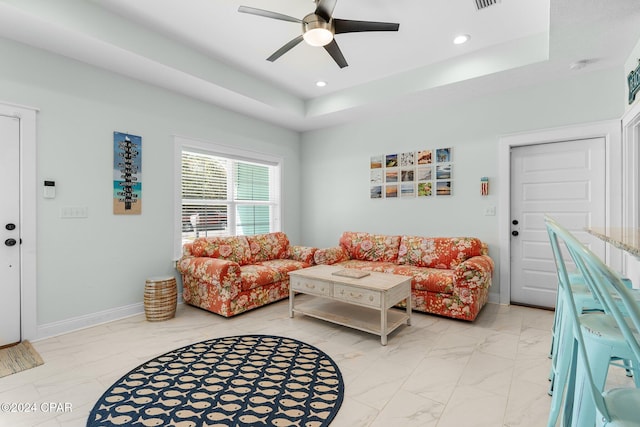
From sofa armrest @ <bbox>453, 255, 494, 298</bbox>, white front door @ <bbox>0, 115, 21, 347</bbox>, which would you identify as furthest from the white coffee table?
white front door @ <bbox>0, 115, 21, 347</bbox>

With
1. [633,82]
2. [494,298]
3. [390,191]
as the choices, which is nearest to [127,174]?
[390,191]

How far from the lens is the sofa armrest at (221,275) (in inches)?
132

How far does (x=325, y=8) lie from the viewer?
7.68 feet

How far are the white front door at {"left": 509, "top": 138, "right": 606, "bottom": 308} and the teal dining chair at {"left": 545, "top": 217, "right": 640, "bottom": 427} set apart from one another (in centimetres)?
248

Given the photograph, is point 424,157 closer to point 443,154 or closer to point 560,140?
point 443,154

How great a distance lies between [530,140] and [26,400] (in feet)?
16.4

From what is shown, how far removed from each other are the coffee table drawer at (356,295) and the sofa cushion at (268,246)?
5.56ft

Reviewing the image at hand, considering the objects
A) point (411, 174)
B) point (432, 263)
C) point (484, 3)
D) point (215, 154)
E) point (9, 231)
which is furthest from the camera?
point (411, 174)

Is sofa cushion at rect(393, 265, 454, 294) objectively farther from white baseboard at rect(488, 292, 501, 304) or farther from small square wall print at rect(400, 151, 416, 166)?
small square wall print at rect(400, 151, 416, 166)

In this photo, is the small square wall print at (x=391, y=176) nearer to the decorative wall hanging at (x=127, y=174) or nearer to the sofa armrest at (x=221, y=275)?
the sofa armrest at (x=221, y=275)

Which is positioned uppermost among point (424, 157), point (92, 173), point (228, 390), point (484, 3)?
point (484, 3)

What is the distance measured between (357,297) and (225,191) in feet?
8.84

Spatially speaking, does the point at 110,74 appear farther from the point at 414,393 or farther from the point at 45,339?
the point at 414,393

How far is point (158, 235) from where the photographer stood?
3789 mm
